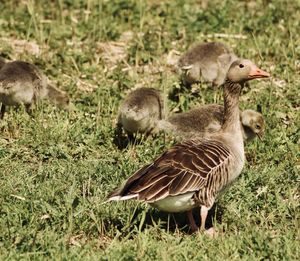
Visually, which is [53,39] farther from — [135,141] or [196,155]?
[196,155]

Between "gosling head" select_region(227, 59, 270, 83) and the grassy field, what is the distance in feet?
3.58

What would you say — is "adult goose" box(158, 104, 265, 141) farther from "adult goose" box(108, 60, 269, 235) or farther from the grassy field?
"adult goose" box(108, 60, 269, 235)

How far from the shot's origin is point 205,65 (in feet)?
36.1

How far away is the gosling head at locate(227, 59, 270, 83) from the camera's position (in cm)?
815

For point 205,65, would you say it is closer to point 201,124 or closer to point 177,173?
point 201,124

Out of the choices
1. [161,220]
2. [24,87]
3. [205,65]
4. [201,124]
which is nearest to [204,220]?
[161,220]

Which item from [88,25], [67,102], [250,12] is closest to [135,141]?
[67,102]

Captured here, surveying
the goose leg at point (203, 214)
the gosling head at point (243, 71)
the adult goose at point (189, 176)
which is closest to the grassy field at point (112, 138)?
the goose leg at point (203, 214)

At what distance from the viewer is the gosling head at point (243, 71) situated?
815 centimetres

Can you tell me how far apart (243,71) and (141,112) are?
69.5 inches

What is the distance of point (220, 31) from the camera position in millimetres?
12836

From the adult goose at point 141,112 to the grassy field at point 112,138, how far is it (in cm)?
20

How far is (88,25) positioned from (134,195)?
6.09 meters

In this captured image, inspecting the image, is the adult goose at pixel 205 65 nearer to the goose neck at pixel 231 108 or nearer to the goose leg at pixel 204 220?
the goose neck at pixel 231 108
